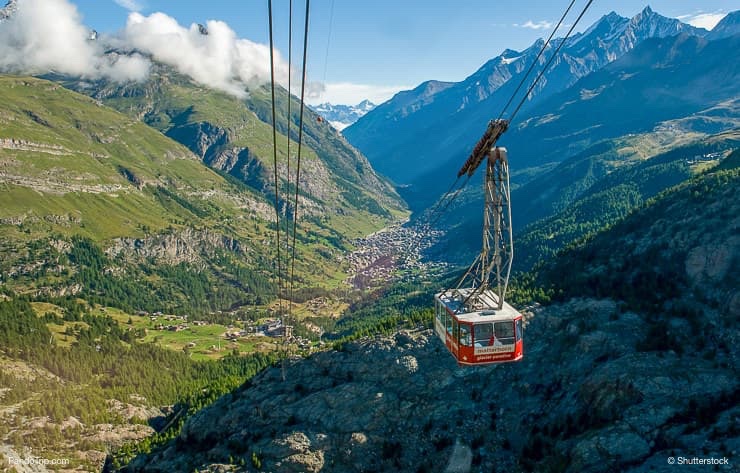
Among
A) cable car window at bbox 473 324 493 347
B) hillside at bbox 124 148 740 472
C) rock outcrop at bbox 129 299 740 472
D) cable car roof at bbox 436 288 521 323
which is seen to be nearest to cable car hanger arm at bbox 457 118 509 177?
cable car roof at bbox 436 288 521 323

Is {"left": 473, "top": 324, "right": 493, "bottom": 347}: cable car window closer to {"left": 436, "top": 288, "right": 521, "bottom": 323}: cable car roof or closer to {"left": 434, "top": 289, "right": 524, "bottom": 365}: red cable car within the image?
{"left": 434, "top": 289, "right": 524, "bottom": 365}: red cable car

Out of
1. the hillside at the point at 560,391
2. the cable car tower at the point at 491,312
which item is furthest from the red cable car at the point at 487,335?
the hillside at the point at 560,391

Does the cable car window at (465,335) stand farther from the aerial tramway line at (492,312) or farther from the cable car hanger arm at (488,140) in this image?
the cable car hanger arm at (488,140)

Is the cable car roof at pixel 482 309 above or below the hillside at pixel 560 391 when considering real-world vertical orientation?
above

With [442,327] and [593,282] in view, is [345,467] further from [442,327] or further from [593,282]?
[593,282]

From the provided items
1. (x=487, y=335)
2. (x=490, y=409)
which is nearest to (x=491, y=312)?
(x=487, y=335)

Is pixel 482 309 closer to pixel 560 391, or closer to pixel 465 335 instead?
pixel 465 335

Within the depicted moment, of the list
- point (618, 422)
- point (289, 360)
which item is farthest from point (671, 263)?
point (289, 360)

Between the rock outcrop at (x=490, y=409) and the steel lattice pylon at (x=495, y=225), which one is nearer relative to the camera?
the steel lattice pylon at (x=495, y=225)
